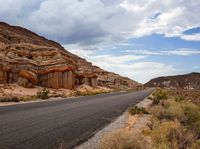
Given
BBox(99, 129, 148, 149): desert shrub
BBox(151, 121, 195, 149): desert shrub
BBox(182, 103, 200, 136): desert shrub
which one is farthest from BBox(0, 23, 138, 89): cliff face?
BBox(99, 129, 148, 149): desert shrub

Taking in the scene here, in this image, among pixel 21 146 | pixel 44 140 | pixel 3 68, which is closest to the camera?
pixel 21 146

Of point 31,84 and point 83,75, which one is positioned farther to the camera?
point 83,75

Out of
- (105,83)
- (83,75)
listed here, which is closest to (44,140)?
(83,75)

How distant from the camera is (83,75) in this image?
7125cm

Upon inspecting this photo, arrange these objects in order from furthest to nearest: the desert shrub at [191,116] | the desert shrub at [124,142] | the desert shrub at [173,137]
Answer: the desert shrub at [191,116]
the desert shrub at [173,137]
the desert shrub at [124,142]

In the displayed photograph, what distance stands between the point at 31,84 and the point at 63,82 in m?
8.84

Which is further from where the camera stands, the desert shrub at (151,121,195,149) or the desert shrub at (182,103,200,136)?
the desert shrub at (182,103,200,136)

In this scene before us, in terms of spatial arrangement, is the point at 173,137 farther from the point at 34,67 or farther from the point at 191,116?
the point at 34,67

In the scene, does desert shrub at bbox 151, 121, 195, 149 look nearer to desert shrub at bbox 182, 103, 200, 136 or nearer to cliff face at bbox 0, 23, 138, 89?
desert shrub at bbox 182, 103, 200, 136

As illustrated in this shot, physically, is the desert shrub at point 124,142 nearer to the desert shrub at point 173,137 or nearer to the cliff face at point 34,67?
the desert shrub at point 173,137

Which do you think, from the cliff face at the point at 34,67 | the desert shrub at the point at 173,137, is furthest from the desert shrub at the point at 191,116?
the cliff face at the point at 34,67

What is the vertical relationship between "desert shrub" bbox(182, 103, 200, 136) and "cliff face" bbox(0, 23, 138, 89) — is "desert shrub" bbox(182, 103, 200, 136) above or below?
below

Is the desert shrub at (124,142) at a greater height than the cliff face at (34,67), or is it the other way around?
the cliff face at (34,67)

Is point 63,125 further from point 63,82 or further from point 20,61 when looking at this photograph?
point 63,82
